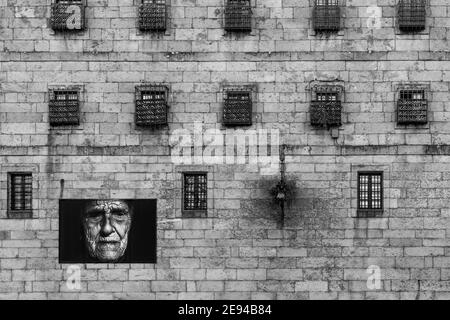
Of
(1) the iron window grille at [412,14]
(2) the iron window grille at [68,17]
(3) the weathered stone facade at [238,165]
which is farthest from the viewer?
(2) the iron window grille at [68,17]

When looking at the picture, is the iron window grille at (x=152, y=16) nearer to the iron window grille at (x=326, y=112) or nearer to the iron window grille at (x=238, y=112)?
the iron window grille at (x=238, y=112)

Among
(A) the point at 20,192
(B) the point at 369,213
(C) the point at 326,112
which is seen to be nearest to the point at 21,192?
(A) the point at 20,192

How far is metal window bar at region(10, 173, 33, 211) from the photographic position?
99.1 feet

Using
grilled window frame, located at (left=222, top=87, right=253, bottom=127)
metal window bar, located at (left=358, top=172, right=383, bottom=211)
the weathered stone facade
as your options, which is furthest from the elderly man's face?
metal window bar, located at (left=358, top=172, right=383, bottom=211)

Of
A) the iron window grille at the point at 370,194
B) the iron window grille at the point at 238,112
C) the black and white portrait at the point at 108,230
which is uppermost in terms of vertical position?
the iron window grille at the point at 238,112

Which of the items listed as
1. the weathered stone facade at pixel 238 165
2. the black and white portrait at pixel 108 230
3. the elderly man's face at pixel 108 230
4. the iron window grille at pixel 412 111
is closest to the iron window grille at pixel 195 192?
the weathered stone facade at pixel 238 165

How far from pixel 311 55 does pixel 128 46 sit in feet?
17.7

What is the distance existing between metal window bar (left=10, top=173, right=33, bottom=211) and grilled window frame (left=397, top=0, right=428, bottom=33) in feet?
39.0

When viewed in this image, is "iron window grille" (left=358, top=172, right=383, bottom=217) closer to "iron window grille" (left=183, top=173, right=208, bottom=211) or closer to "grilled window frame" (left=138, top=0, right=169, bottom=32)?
"iron window grille" (left=183, top=173, right=208, bottom=211)

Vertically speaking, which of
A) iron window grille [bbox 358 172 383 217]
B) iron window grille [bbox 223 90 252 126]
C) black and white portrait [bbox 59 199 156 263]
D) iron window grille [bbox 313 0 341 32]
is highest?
iron window grille [bbox 313 0 341 32]

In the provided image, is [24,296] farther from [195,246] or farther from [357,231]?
[357,231]

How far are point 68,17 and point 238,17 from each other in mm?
5019

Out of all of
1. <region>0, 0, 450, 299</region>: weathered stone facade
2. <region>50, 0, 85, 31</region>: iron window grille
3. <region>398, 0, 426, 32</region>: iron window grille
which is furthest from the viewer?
<region>50, 0, 85, 31</region>: iron window grille

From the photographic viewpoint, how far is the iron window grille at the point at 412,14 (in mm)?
29938
